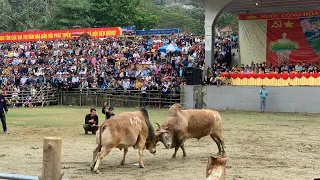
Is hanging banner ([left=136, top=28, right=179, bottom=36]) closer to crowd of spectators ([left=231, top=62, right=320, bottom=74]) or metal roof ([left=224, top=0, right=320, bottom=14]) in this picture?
metal roof ([left=224, top=0, right=320, bottom=14])

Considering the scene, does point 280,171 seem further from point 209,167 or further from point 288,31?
point 288,31

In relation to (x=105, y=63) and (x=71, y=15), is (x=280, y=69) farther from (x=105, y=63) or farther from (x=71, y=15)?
(x=71, y=15)

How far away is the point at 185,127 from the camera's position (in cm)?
1166

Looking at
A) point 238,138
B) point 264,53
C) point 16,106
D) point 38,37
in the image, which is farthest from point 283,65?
point 38,37

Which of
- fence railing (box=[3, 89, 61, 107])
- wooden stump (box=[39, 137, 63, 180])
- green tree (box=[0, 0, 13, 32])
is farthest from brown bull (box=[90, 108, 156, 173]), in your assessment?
green tree (box=[0, 0, 13, 32])

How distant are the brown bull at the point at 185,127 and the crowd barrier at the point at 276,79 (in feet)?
45.2

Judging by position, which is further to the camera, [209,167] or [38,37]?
[38,37]

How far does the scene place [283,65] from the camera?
92.7 feet

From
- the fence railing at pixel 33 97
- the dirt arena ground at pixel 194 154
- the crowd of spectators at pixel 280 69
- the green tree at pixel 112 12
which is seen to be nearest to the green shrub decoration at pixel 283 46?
the crowd of spectators at pixel 280 69

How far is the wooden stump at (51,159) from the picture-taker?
5.43 m

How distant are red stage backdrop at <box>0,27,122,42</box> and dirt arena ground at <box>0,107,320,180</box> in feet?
65.7

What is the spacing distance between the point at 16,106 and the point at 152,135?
2190 cm

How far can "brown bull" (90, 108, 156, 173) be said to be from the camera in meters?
9.64

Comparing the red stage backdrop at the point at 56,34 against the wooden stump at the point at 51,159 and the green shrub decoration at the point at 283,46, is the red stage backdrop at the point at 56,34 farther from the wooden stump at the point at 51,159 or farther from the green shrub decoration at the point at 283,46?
the wooden stump at the point at 51,159
